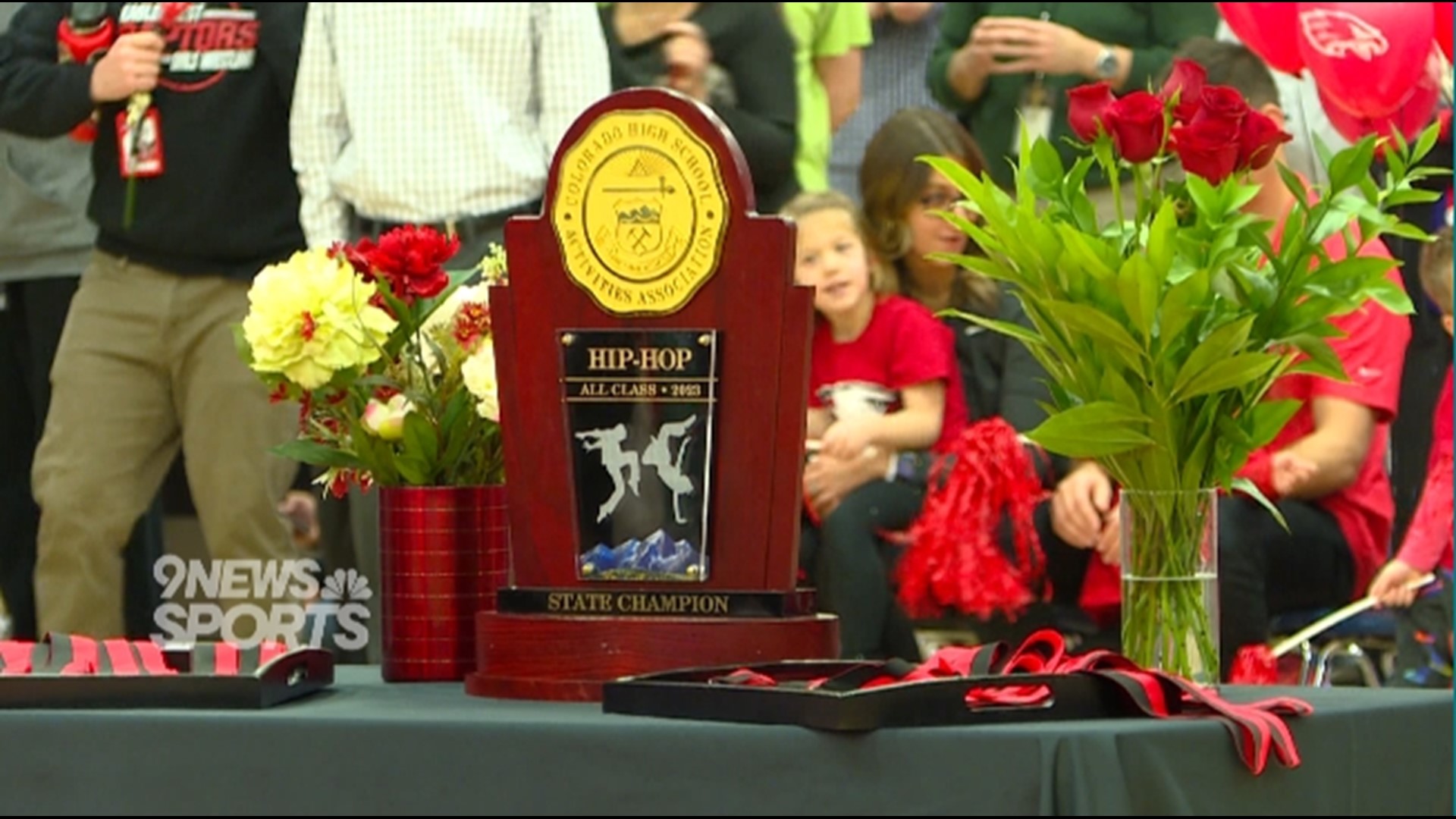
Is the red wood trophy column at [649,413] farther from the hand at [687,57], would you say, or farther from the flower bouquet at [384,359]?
the hand at [687,57]

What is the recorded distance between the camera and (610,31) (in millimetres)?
3980

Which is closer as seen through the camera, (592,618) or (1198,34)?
(592,618)

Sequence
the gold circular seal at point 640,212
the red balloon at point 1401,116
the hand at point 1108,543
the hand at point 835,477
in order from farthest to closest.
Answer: the red balloon at point 1401,116
the hand at point 835,477
the hand at point 1108,543
the gold circular seal at point 640,212

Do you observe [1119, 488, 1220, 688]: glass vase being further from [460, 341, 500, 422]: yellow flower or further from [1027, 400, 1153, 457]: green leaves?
[460, 341, 500, 422]: yellow flower

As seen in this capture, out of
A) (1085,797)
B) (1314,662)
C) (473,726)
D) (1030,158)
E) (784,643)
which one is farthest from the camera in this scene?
(1314,662)

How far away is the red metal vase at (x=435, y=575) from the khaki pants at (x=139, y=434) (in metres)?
1.84

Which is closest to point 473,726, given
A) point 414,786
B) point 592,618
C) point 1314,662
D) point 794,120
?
point 414,786

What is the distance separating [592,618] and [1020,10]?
2.40 m

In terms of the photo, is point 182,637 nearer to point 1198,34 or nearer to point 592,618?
point 592,618

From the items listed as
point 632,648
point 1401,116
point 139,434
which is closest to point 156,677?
point 632,648

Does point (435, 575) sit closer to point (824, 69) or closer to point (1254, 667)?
point (1254, 667)

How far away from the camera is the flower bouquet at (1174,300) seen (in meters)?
1.79

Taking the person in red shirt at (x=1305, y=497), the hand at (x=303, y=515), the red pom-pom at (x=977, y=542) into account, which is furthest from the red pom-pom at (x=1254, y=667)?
the hand at (x=303, y=515)

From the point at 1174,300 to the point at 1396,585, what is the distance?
6.73 ft
